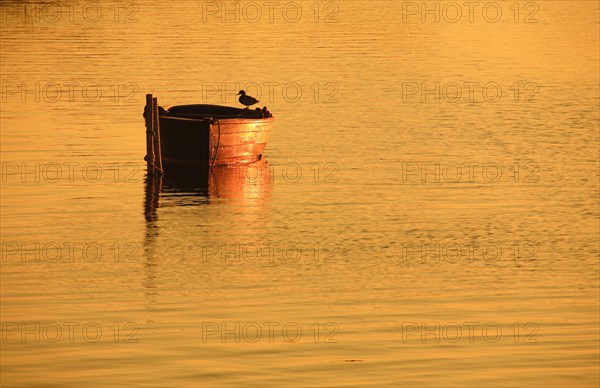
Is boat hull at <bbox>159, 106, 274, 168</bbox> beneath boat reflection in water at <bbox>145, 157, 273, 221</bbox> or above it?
above

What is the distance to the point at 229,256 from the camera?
29328mm

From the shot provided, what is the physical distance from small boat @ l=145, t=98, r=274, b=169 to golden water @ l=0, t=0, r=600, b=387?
81 centimetres

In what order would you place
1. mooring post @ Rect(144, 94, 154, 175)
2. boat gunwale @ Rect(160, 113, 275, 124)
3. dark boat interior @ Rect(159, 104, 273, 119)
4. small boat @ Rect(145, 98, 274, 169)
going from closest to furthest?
mooring post @ Rect(144, 94, 154, 175) → boat gunwale @ Rect(160, 113, 275, 124) → small boat @ Rect(145, 98, 274, 169) → dark boat interior @ Rect(159, 104, 273, 119)

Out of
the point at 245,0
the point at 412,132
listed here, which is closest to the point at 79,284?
the point at 412,132

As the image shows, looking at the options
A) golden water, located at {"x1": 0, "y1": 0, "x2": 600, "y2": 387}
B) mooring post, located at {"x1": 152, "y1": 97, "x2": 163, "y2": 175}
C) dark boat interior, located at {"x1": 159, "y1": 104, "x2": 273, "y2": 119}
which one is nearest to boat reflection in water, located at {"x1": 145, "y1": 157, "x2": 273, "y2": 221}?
golden water, located at {"x1": 0, "y1": 0, "x2": 600, "y2": 387}

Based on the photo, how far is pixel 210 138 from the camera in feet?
135

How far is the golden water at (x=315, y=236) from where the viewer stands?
70.3 ft

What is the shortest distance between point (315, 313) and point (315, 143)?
2430 centimetres

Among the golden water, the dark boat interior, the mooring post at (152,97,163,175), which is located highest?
the dark boat interior

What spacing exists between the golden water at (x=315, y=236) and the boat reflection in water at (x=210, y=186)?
0.16m

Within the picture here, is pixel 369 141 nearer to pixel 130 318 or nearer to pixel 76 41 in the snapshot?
pixel 130 318

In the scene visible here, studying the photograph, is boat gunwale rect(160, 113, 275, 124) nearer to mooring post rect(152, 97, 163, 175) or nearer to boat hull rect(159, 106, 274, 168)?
boat hull rect(159, 106, 274, 168)

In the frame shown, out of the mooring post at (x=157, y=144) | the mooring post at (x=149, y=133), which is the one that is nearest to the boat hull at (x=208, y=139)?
the mooring post at (x=157, y=144)

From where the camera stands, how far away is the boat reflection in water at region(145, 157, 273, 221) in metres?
36.8
